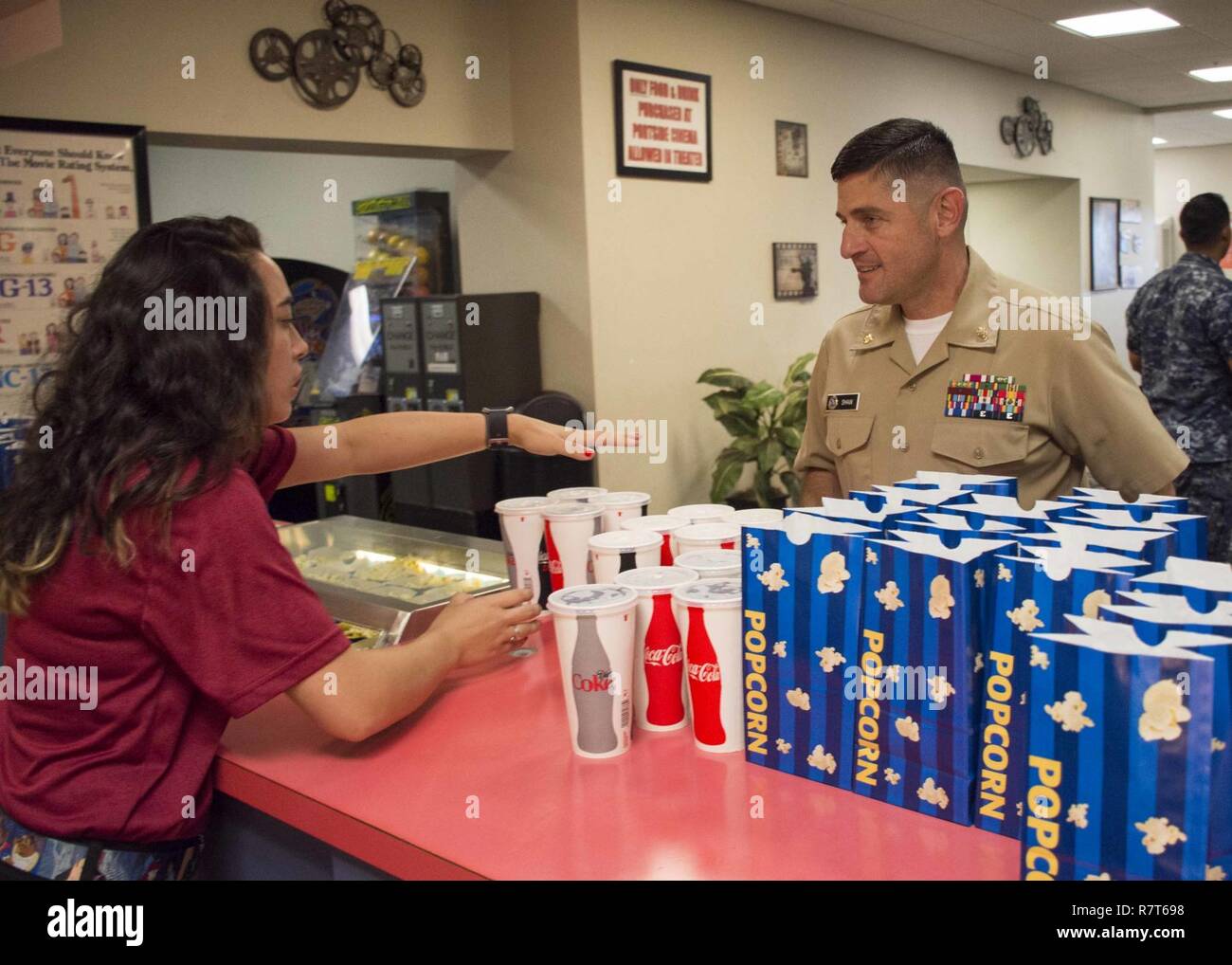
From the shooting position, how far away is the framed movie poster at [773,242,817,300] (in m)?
6.03

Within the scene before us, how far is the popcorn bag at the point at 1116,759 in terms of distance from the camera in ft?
2.93

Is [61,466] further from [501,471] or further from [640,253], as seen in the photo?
[640,253]

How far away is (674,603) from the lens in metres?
1.46

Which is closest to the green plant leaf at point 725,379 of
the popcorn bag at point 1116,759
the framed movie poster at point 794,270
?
the framed movie poster at point 794,270

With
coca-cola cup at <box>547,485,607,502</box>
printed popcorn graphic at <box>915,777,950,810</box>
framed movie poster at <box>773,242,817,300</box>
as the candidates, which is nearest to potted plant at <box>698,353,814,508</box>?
framed movie poster at <box>773,242,817,300</box>

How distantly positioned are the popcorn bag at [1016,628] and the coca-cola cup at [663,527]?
0.68 meters

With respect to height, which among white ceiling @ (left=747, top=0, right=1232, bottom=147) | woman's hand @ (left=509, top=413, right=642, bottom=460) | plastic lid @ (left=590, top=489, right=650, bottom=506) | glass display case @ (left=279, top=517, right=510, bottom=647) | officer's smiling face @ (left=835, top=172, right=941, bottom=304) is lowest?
glass display case @ (left=279, top=517, right=510, bottom=647)

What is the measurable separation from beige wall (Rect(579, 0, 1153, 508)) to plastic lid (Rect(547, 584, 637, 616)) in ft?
11.8

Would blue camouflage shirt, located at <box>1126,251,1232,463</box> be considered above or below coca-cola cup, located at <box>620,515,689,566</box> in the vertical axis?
above

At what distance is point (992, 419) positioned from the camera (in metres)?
2.42

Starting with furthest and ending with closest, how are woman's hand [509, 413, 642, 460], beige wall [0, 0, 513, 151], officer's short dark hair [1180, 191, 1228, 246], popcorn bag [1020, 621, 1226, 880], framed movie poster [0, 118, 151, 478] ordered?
officer's short dark hair [1180, 191, 1228, 246], beige wall [0, 0, 513, 151], framed movie poster [0, 118, 151, 478], woman's hand [509, 413, 642, 460], popcorn bag [1020, 621, 1226, 880]

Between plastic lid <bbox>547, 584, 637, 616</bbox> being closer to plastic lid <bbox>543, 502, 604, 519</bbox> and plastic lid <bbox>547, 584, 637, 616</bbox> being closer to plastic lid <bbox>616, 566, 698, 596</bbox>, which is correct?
plastic lid <bbox>616, 566, 698, 596</bbox>

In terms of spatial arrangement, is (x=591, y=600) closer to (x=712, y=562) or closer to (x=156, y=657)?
(x=712, y=562)
